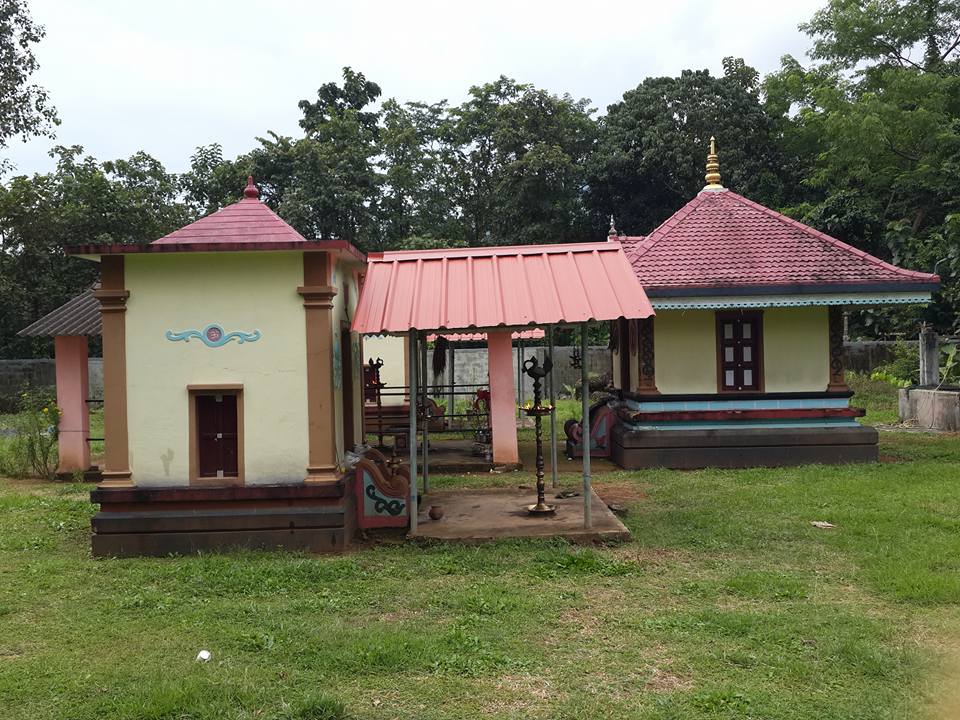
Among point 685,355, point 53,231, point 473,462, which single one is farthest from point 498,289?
point 53,231

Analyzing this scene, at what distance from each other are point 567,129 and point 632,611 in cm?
2845

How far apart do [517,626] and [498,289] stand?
144 inches

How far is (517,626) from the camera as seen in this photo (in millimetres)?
5855

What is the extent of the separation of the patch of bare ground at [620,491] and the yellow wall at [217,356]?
4.26 m

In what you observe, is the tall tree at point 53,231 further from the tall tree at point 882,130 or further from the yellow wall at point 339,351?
the tall tree at point 882,130

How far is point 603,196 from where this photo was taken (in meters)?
31.8

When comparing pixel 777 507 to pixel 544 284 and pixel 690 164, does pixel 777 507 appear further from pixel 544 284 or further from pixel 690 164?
pixel 690 164

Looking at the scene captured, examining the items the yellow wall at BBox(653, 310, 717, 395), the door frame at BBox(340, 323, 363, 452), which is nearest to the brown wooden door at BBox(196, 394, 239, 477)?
the door frame at BBox(340, 323, 363, 452)

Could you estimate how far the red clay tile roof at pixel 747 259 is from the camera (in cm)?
1291

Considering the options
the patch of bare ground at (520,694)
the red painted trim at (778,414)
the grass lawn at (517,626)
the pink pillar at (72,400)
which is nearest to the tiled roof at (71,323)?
the pink pillar at (72,400)

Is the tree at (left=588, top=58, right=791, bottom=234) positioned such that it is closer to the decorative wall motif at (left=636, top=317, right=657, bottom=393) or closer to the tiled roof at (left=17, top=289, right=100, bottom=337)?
the decorative wall motif at (left=636, top=317, right=657, bottom=393)

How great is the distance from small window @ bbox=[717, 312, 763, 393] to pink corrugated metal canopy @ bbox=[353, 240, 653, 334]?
17.3 feet

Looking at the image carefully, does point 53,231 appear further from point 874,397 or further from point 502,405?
point 874,397

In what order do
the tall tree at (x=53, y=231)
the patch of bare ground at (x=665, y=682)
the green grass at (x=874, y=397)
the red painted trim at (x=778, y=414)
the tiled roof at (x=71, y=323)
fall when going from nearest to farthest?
the patch of bare ground at (x=665, y=682) → the tiled roof at (x=71, y=323) → the red painted trim at (x=778, y=414) → the green grass at (x=874, y=397) → the tall tree at (x=53, y=231)
